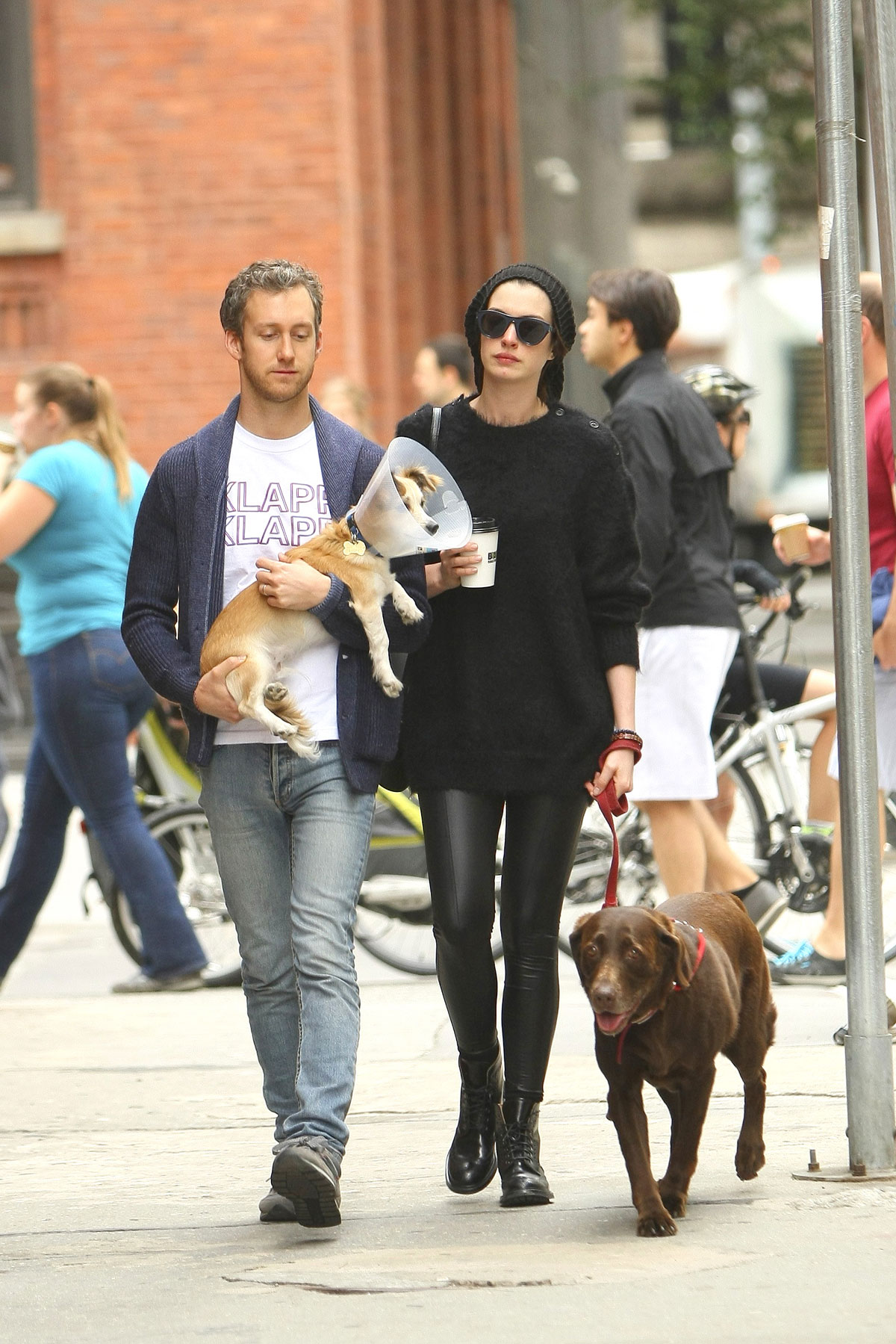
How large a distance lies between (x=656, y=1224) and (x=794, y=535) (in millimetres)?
3296

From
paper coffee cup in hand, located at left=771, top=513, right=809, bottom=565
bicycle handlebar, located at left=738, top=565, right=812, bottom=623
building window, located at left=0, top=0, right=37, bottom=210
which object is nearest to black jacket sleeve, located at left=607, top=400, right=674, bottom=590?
paper coffee cup in hand, located at left=771, top=513, right=809, bottom=565

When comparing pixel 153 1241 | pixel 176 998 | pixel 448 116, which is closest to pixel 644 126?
pixel 448 116

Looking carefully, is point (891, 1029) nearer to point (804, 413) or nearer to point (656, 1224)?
point (656, 1224)

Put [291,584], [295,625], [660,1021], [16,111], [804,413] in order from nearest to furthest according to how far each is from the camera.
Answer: [660,1021]
[291,584]
[295,625]
[16,111]
[804,413]

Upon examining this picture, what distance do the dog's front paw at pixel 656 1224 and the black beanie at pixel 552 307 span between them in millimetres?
1780

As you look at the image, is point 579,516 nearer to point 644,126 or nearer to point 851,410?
point 851,410

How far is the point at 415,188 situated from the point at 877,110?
13.8 metres

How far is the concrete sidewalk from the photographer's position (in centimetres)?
384

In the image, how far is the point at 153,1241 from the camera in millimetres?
4531

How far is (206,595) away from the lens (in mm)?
4559

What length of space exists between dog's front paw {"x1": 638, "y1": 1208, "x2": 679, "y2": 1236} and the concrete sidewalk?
0.03 metres

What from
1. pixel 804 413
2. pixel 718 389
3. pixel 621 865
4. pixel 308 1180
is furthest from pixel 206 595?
pixel 804 413

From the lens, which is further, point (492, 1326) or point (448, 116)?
point (448, 116)

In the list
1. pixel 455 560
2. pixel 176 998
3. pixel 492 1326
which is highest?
pixel 455 560
